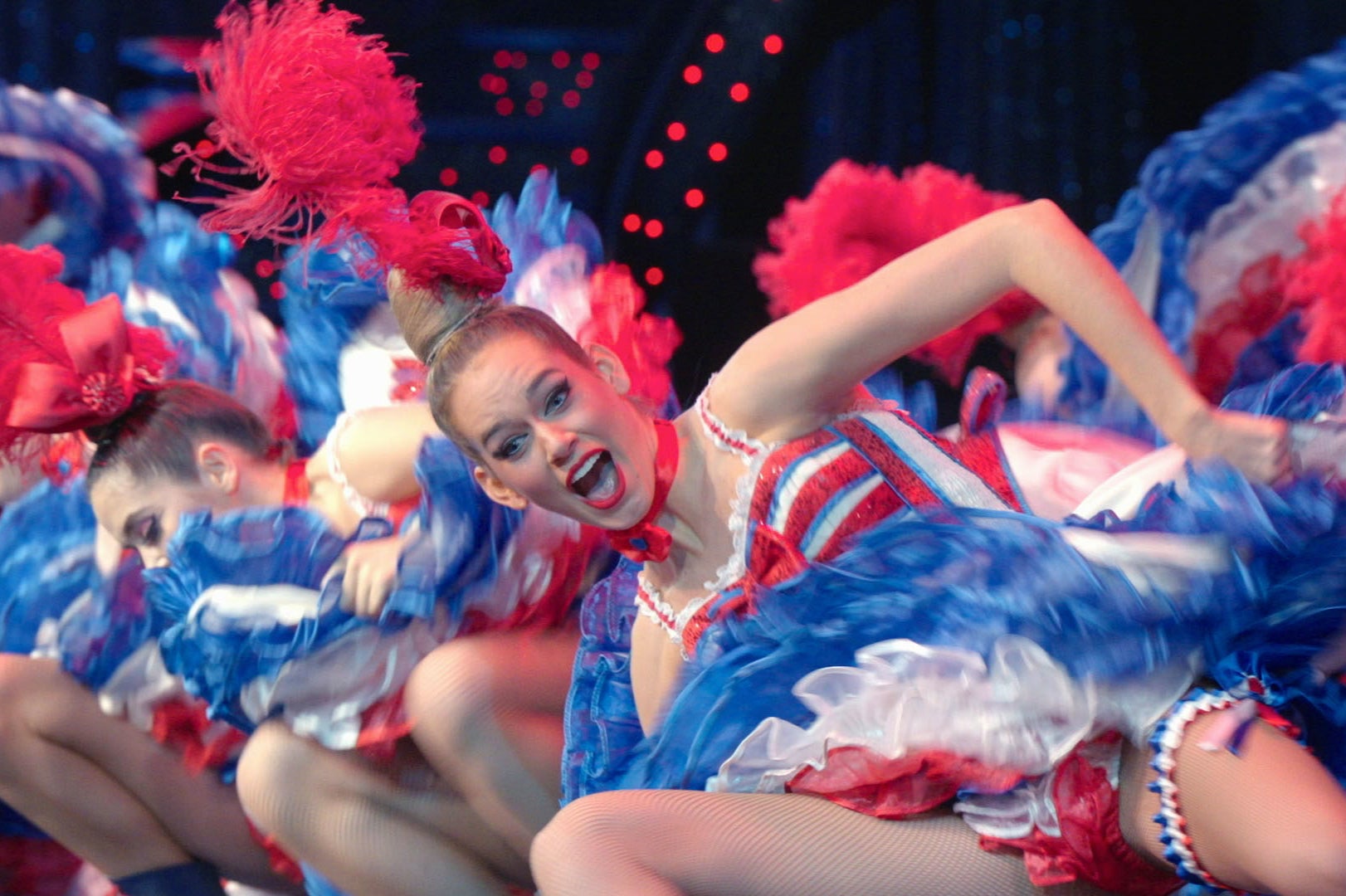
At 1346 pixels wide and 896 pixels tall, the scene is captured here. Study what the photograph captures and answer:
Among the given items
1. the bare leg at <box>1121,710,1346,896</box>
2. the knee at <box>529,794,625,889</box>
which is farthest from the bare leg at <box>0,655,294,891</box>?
the bare leg at <box>1121,710,1346,896</box>

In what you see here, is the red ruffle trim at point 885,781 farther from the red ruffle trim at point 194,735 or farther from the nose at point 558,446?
the red ruffle trim at point 194,735

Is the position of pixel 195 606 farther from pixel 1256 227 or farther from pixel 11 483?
pixel 1256 227

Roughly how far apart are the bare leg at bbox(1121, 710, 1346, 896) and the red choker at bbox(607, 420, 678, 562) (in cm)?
54

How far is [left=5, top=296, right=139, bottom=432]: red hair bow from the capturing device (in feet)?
6.23

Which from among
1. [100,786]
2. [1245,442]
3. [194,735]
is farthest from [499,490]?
[100,786]

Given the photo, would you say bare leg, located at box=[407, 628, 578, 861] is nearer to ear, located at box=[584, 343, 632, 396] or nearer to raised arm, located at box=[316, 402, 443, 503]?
raised arm, located at box=[316, 402, 443, 503]

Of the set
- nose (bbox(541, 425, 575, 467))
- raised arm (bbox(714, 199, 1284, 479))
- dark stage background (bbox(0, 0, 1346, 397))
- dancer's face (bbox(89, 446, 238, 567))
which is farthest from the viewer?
dark stage background (bbox(0, 0, 1346, 397))

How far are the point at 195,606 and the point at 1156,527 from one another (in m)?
1.21

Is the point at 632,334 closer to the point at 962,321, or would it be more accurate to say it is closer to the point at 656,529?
the point at 656,529

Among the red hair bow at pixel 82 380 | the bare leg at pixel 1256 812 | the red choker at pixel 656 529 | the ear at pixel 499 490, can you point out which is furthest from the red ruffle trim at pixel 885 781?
the red hair bow at pixel 82 380

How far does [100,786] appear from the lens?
220 centimetres

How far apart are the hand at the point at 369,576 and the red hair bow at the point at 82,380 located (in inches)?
16.8

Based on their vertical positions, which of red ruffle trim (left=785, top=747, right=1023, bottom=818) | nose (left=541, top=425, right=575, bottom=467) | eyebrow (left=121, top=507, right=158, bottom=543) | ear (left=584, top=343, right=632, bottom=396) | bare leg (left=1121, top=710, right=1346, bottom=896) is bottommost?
eyebrow (left=121, top=507, right=158, bottom=543)

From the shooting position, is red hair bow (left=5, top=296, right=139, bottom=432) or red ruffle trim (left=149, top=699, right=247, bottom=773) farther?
red ruffle trim (left=149, top=699, right=247, bottom=773)
